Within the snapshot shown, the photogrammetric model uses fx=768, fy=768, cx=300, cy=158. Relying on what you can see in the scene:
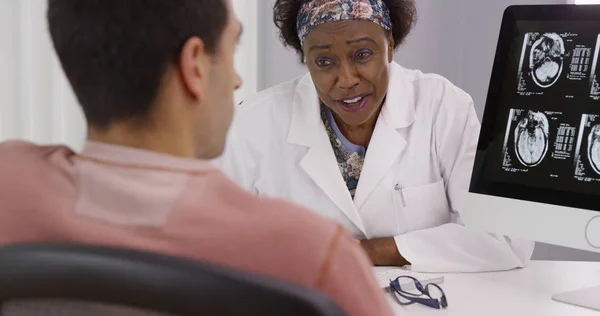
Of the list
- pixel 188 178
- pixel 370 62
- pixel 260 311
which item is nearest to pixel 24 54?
pixel 370 62

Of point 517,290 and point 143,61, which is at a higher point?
point 143,61

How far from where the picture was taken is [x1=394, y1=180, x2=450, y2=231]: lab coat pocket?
1.80m

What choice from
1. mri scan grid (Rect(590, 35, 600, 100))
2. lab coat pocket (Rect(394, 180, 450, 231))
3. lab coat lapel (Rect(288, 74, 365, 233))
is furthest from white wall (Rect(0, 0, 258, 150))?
mri scan grid (Rect(590, 35, 600, 100))

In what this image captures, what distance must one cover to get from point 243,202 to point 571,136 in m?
0.88

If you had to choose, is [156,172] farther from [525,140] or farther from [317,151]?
[317,151]

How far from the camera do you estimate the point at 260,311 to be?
0.50m

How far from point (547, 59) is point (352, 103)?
53 cm

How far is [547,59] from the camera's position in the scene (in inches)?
55.8

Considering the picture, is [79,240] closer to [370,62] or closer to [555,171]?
[555,171]

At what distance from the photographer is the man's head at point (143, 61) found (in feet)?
2.28

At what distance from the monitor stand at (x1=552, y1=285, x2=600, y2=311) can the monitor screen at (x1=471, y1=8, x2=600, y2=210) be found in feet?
0.53

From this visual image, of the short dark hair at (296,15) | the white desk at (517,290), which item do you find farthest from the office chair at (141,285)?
the short dark hair at (296,15)

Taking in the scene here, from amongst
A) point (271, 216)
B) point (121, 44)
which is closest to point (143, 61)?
point (121, 44)

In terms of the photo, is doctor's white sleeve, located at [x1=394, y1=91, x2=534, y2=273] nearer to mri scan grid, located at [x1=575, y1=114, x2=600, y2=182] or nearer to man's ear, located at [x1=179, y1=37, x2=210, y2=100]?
mri scan grid, located at [x1=575, y1=114, x2=600, y2=182]
